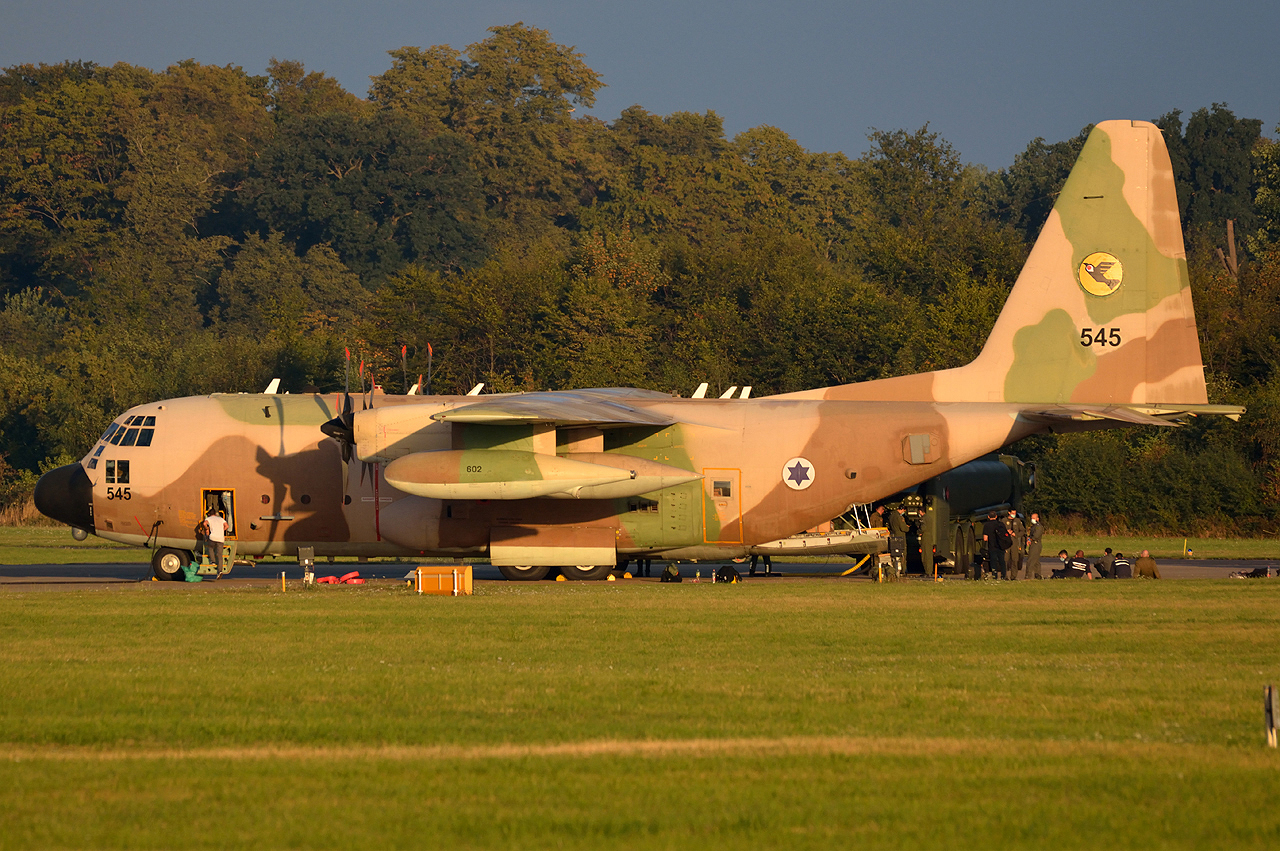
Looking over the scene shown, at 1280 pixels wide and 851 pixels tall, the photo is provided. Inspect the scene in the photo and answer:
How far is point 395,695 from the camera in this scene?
12109mm

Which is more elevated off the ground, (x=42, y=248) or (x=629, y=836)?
(x=42, y=248)

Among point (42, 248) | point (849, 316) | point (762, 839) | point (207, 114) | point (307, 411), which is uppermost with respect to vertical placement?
point (207, 114)

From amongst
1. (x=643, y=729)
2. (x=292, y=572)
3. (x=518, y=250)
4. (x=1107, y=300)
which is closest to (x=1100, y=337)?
(x=1107, y=300)

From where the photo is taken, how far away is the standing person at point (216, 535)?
2520cm

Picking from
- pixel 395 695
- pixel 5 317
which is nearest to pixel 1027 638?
pixel 395 695

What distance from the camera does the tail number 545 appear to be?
2525cm

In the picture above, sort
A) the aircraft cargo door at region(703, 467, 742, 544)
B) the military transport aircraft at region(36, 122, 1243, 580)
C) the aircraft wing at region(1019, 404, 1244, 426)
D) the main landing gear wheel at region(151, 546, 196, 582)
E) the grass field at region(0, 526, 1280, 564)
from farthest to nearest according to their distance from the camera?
the grass field at region(0, 526, 1280, 564), the main landing gear wheel at region(151, 546, 196, 582), the aircraft cargo door at region(703, 467, 742, 544), the military transport aircraft at region(36, 122, 1243, 580), the aircraft wing at region(1019, 404, 1244, 426)

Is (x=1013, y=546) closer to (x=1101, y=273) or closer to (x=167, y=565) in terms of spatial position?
(x=1101, y=273)

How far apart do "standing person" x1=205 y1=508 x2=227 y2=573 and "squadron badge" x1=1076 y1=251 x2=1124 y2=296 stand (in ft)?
57.4

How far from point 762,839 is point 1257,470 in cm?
3957

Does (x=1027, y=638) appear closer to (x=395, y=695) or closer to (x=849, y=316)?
(x=395, y=695)

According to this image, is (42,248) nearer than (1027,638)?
No

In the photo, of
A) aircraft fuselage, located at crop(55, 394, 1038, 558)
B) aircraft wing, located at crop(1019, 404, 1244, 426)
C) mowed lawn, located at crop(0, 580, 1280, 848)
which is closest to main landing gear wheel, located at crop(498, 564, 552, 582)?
aircraft fuselage, located at crop(55, 394, 1038, 558)

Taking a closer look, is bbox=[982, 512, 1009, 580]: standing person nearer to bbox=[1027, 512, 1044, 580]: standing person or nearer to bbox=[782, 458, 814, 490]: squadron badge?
bbox=[1027, 512, 1044, 580]: standing person
